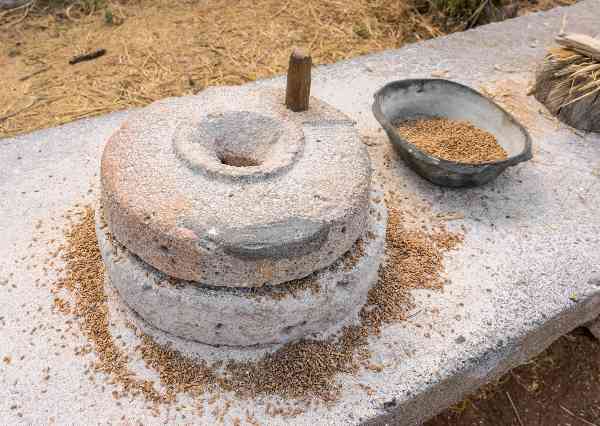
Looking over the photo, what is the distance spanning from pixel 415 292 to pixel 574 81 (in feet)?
5.93

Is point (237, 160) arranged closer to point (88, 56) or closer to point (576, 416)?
point (576, 416)

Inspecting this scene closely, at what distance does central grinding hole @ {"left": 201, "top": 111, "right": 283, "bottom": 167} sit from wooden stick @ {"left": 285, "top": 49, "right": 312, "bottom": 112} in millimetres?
140

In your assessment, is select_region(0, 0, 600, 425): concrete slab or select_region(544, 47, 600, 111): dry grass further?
select_region(544, 47, 600, 111): dry grass

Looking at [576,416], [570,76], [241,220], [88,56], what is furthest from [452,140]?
[88,56]

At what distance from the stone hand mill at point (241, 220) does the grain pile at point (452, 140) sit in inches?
32.6

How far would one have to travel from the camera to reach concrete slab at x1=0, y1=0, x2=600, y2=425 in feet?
5.78

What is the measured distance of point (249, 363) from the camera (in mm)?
1845

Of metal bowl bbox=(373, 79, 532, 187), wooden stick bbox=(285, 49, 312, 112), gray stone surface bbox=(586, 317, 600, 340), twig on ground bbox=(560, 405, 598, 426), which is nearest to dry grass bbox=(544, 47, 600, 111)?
metal bowl bbox=(373, 79, 532, 187)

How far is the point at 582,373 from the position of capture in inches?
99.9

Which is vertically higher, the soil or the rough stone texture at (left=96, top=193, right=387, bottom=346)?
the rough stone texture at (left=96, top=193, right=387, bottom=346)

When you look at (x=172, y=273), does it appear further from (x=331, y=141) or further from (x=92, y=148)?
(x=92, y=148)

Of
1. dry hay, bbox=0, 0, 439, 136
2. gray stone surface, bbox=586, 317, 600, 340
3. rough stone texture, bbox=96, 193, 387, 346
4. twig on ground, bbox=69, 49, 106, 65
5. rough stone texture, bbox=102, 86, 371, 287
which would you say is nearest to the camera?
rough stone texture, bbox=102, 86, 371, 287

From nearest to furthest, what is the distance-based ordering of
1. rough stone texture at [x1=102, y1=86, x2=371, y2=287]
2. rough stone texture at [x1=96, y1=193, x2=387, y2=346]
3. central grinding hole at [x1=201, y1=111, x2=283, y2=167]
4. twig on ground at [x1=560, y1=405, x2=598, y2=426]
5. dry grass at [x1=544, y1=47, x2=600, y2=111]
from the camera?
rough stone texture at [x1=102, y1=86, x2=371, y2=287] < rough stone texture at [x1=96, y1=193, x2=387, y2=346] < central grinding hole at [x1=201, y1=111, x2=283, y2=167] < twig on ground at [x1=560, y1=405, x2=598, y2=426] < dry grass at [x1=544, y1=47, x2=600, y2=111]

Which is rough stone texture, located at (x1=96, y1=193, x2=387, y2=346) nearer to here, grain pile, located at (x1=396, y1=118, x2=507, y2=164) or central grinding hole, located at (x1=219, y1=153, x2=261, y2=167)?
central grinding hole, located at (x1=219, y1=153, x2=261, y2=167)
